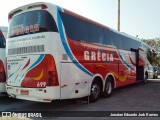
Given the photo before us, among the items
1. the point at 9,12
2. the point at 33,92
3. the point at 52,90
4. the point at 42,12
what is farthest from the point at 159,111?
the point at 9,12

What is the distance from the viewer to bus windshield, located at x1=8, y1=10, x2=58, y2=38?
7.24 metres

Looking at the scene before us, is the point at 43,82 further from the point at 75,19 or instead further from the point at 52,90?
the point at 75,19

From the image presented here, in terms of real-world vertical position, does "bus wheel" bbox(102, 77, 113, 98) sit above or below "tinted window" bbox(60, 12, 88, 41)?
below

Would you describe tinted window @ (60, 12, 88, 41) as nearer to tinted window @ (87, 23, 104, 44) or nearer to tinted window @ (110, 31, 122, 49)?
tinted window @ (87, 23, 104, 44)

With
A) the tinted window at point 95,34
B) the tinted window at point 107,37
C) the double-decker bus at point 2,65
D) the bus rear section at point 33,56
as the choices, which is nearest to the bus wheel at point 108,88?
the tinted window at point 107,37

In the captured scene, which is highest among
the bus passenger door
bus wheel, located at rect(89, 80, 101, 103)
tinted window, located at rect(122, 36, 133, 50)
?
tinted window, located at rect(122, 36, 133, 50)

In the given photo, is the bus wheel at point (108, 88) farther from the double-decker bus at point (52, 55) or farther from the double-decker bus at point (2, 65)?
the double-decker bus at point (2, 65)

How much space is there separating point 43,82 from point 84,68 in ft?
6.11

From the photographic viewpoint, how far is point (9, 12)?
859 cm

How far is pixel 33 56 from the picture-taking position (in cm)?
741

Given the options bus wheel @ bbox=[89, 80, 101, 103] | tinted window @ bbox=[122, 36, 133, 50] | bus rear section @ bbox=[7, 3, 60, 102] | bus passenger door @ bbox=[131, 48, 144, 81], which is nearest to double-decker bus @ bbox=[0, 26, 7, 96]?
bus rear section @ bbox=[7, 3, 60, 102]

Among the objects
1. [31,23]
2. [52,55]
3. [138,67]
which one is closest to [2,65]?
[31,23]

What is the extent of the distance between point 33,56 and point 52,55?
75 centimetres

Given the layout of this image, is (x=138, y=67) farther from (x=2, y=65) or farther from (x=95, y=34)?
(x=2, y=65)
